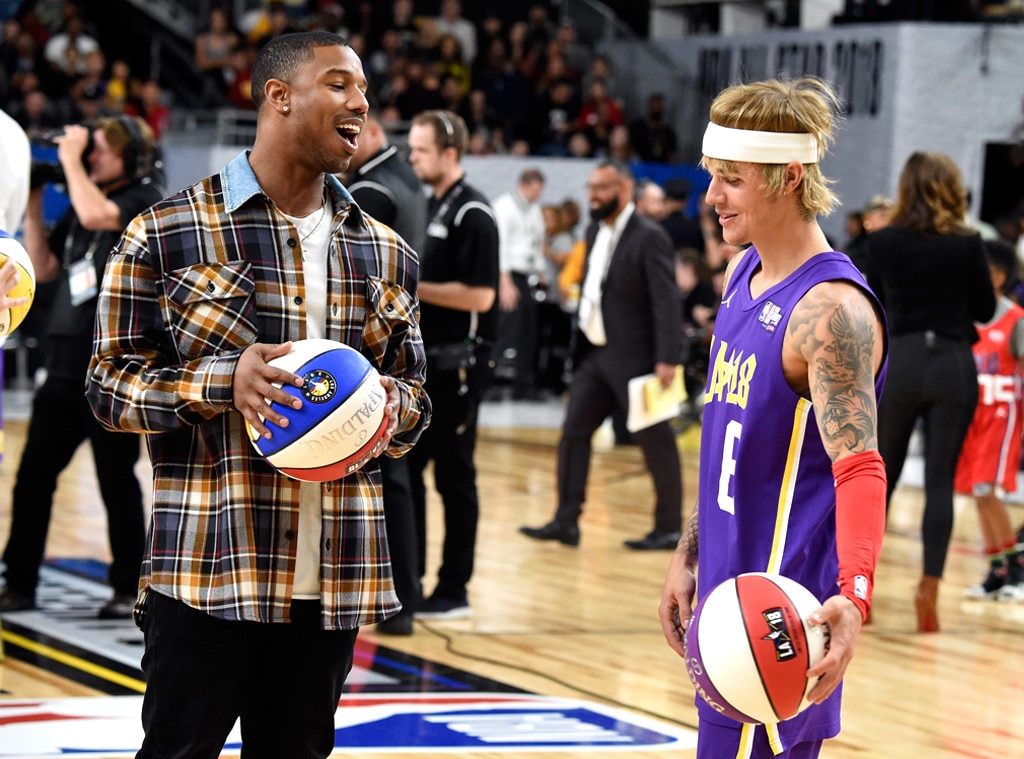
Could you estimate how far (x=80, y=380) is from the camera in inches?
240

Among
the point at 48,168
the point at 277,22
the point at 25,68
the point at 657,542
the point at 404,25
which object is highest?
the point at 404,25

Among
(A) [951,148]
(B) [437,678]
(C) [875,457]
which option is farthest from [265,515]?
(A) [951,148]

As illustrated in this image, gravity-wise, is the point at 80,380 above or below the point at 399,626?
above

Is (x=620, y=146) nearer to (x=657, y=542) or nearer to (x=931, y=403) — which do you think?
(x=657, y=542)

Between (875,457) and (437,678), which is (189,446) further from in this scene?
(437,678)

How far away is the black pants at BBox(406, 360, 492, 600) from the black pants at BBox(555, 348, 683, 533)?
1.78 m

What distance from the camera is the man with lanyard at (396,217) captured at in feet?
19.3

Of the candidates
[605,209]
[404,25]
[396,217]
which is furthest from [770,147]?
[404,25]

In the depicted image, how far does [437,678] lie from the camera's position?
554 centimetres

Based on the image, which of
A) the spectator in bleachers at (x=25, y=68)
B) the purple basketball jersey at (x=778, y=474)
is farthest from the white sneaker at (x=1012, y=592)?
the spectator in bleachers at (x=25, y=68)

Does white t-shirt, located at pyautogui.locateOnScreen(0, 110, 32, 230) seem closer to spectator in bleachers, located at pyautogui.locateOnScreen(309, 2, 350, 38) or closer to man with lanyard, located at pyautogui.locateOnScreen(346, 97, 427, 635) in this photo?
man with lanyard, located at pyautogui.locateOnScreen(346, 97, 427, 635)

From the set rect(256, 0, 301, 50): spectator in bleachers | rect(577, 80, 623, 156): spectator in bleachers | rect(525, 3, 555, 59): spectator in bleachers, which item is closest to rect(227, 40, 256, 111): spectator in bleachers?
rect(256, 0, 301, 50): spectator in bleachers

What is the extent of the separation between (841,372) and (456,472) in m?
3.93

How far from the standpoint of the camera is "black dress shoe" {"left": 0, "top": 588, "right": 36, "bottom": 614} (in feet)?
20.3
